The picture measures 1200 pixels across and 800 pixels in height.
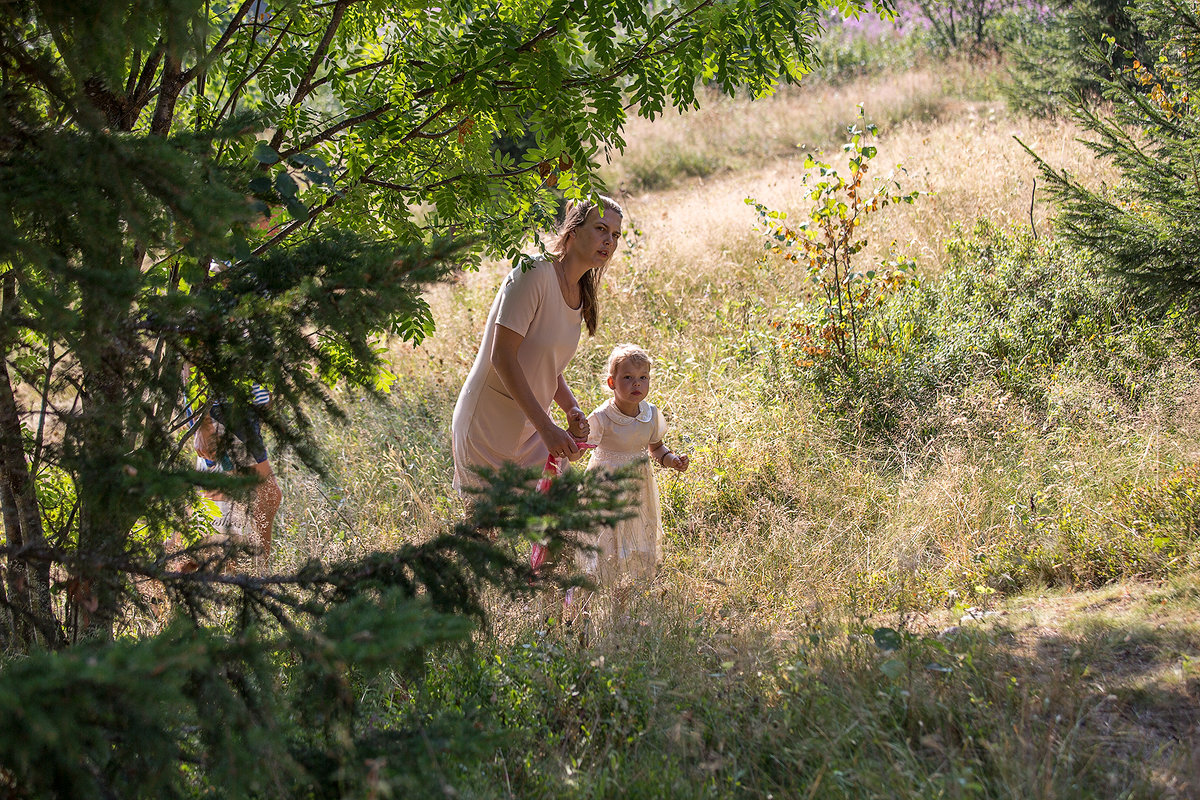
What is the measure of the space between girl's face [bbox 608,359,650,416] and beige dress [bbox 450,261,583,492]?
0.48 m

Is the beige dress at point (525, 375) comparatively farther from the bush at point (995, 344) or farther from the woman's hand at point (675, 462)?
the bush at point (995, 344)

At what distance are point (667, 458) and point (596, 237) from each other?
1.27m

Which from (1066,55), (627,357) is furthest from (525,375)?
→ (1066,55)

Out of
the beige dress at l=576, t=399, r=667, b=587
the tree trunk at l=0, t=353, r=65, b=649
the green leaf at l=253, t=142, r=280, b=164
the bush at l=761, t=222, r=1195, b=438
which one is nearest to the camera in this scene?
the green leaf at l=253, t=142, r=280, b=164

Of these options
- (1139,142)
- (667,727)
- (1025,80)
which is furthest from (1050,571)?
(1025,80)

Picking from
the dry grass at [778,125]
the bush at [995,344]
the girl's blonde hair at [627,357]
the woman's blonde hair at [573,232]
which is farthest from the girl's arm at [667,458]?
the dry grass at [778,125]

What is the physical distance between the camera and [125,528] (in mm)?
2146

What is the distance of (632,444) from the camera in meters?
4.56

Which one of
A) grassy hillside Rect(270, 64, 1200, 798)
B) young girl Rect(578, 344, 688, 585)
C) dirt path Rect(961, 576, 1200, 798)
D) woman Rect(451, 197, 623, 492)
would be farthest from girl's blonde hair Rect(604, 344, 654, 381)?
dirt path Rect(961, 576, 1200, 798)

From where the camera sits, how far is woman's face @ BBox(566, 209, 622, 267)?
3904 mm

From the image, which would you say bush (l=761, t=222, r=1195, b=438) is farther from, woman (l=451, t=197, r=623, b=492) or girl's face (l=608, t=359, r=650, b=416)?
woman (l=451, t=197, r=623, b=492)

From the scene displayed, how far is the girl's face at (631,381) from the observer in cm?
450

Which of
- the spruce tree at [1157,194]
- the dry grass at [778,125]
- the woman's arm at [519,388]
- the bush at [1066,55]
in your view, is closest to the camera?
the woman's arm at [519,388]

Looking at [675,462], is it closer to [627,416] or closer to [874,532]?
[627,416]
